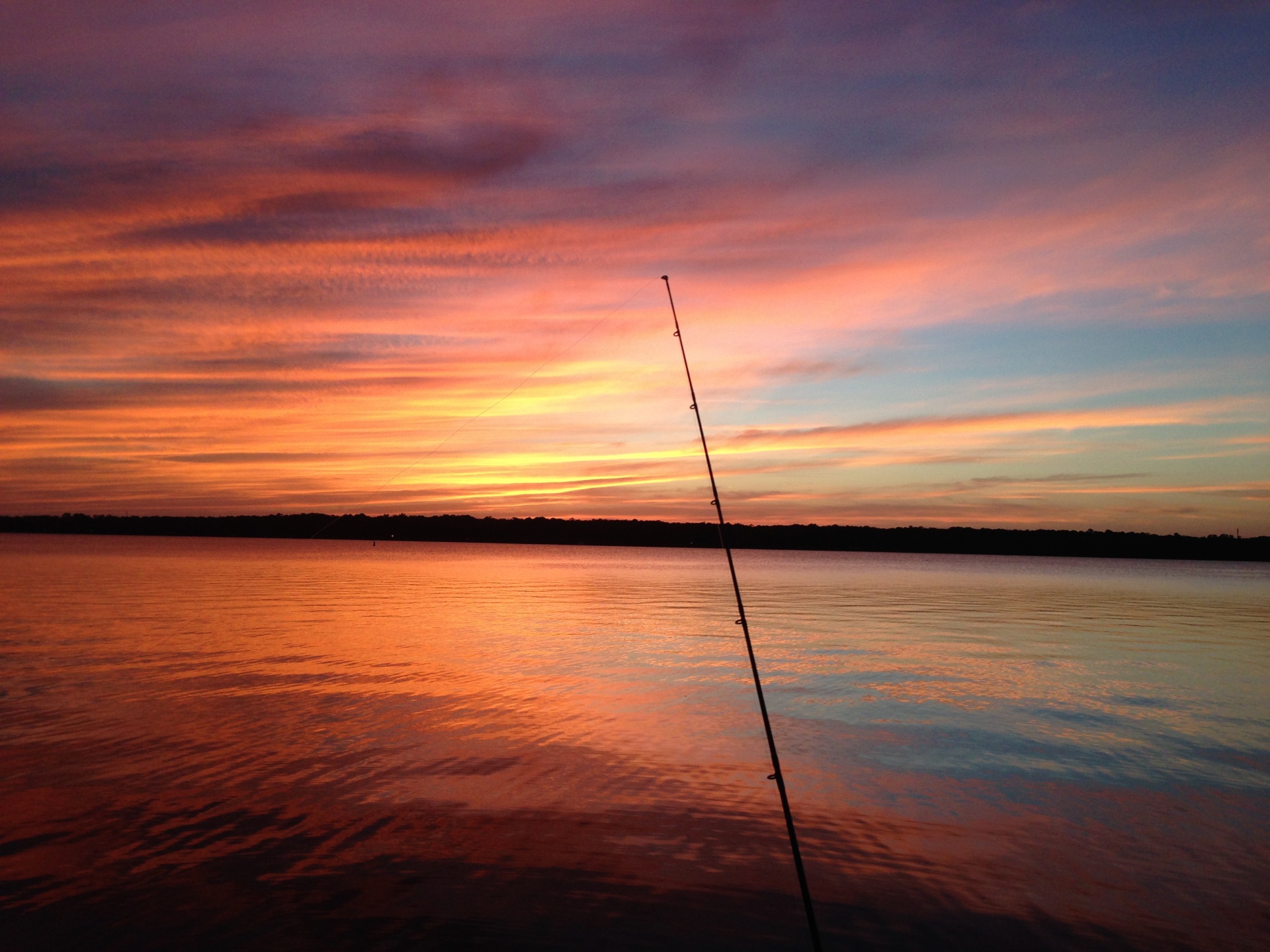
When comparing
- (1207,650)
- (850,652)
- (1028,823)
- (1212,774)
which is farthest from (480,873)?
(1207,650)

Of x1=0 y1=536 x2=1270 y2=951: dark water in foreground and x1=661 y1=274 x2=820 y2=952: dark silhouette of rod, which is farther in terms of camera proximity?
x1=0 y1=536 x2=1270 y2=951: dark water in foreground

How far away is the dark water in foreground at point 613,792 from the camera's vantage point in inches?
233

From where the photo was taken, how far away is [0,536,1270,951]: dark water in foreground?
19.4 ft

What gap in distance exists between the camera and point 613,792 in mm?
8586

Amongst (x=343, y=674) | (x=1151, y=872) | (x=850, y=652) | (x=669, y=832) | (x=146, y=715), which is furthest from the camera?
(x=850, y=652)

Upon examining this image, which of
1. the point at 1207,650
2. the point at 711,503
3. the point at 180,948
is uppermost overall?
the point at 711,503

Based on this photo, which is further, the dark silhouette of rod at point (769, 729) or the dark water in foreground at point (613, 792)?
the dark water in foreground at point (613, 792)

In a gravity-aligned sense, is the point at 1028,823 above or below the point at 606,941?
below

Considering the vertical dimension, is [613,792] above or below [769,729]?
below

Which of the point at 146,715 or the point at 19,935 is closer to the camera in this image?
the point at 19,935

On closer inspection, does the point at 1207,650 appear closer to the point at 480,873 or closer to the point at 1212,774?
the point at 1212,774

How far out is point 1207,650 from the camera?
2052 centimetres

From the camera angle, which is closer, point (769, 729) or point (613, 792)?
point (769, 729)

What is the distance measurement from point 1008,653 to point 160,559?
55.8m
